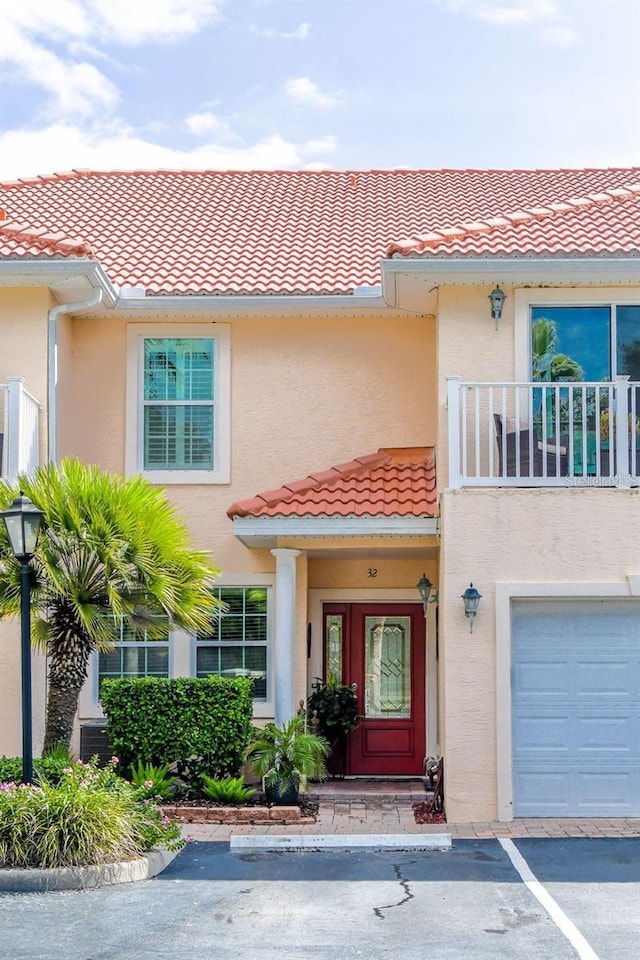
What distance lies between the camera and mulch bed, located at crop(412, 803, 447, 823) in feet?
41.6

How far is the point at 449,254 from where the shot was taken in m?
13.4

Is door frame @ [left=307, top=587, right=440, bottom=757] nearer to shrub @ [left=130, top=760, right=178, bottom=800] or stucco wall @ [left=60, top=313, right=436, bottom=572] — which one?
stucco wall @ [left=60, top=313, right=436, bottom=572]

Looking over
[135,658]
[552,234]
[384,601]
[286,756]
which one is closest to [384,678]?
[384,601]

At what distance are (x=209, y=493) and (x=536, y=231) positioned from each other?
4.97 m

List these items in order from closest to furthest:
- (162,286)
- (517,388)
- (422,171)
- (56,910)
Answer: (56,910) → (517,388) → (162,286) → (422,171)

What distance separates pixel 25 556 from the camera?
419 inches

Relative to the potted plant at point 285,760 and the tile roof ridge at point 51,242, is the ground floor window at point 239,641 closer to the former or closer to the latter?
the potted plant at point 285,760

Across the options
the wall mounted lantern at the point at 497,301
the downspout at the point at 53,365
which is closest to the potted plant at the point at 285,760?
the downspout at the point at 53,365

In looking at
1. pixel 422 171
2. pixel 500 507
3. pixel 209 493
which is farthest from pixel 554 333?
pixel 422 171

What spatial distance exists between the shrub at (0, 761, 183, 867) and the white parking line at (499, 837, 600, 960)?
9.63 ft

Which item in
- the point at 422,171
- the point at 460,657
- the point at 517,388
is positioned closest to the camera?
the point at 460,657

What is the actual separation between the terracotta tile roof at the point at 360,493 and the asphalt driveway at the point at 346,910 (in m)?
3.90

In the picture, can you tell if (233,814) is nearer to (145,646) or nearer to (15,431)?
(145,646)

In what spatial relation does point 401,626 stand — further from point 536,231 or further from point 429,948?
point 429,948
